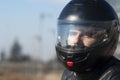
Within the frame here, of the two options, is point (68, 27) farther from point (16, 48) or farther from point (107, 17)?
point (16, 48)

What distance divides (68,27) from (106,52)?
0.37 m

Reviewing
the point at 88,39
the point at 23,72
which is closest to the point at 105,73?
the point at 88,39

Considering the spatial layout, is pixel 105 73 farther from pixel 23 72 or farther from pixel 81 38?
pixel 23 72

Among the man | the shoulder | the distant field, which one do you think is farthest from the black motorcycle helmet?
the distant field

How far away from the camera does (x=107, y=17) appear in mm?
4953

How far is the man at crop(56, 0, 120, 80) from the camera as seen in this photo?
4.84m

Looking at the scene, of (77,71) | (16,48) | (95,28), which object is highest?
(95,28)

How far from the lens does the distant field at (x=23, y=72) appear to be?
3551 cm

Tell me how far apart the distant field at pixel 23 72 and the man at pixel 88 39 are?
27.0 metres

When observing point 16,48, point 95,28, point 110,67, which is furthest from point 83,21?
point 16,48

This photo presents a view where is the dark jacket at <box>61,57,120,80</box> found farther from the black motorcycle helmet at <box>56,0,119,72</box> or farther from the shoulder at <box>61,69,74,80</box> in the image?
the shoulder at <box>61,69,74,80</box>

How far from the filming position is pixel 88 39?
4820 millimetres

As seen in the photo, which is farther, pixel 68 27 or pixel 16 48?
pixel 16 48

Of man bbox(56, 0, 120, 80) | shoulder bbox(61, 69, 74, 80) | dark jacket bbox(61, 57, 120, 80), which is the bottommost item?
shoulder bbox(61, 69, 74, 80)
